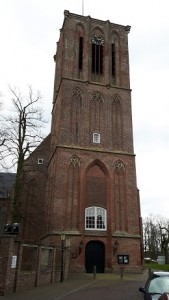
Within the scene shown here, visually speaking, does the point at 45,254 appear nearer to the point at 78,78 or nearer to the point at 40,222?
the point at 40,222

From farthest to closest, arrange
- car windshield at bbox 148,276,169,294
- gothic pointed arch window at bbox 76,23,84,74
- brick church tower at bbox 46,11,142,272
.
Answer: gothic pointed arch window at bbox 76,23,84,74, brick church tower at bbox 46,11,142,272, car windshield at bbox 148,276,169,294

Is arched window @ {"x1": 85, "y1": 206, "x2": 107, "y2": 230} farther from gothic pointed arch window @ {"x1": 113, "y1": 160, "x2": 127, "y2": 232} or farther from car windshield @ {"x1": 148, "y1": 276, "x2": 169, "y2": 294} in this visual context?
car windshield @ {"x1": 148, "y1": 276, "x2": 169, "y2": 294}

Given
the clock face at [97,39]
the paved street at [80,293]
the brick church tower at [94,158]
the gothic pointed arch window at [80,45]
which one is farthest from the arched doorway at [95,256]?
the clock face at [97,39]

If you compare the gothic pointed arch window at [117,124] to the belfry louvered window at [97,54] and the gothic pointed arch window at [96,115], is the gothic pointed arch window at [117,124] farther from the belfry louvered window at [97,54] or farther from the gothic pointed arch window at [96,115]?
the belfry louvered window at [97,54]

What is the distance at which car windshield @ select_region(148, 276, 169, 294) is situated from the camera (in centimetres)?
882

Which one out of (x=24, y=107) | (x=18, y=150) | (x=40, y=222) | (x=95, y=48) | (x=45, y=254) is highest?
(x=95, y=48)

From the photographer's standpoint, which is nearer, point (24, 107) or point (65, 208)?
point (24, 107)

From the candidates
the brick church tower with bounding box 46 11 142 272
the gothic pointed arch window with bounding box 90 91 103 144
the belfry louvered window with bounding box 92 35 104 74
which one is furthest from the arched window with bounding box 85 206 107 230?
the belfry louvered window with bounding box 92 35 104 74

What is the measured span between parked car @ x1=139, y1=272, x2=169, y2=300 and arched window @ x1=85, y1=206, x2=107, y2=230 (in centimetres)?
1655

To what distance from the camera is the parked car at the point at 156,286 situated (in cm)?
860

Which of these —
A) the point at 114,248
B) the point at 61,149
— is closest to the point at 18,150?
the point at 61,149

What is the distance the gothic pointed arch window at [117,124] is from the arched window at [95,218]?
5858 millimetres

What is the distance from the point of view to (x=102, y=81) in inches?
1260

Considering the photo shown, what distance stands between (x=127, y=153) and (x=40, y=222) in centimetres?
991
